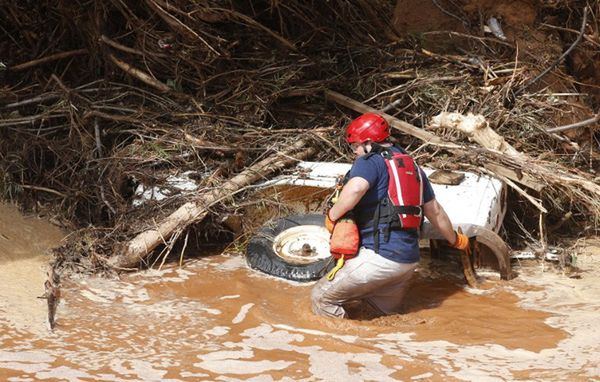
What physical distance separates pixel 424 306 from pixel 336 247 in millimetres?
949

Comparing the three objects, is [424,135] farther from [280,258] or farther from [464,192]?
[280,258]

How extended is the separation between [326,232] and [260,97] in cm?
202

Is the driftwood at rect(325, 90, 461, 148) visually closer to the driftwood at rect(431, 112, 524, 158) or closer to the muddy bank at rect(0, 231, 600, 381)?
the driftwood at rect(431, 112, 524, 158)

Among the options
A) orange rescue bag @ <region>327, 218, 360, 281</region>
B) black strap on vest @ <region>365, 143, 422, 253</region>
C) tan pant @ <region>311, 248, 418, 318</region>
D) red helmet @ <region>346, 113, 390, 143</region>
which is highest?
red helmet @ <region>346, 113, 390, 143</region>

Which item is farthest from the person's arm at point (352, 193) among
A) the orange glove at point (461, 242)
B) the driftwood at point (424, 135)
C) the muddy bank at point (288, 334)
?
the driftwood at point (424, 135)

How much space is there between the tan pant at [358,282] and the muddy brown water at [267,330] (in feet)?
0.41

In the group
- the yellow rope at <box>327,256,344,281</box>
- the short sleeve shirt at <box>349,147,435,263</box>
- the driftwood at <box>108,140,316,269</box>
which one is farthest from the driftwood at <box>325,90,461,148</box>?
the yellow rope at <box>327,256,344,281</box>

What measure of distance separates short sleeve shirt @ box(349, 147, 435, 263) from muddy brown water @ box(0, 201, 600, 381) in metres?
0.50

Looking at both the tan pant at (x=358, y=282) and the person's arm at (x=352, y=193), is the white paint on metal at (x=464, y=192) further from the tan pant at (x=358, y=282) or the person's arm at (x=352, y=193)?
the person's arm at (x=352, y=193)

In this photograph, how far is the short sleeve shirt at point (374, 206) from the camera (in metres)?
5.16

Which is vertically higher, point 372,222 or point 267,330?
point 372,222

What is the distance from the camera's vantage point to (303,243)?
646cm

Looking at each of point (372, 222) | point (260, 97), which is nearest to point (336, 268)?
point (372, 222)

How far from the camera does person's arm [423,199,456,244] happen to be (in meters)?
5.46
